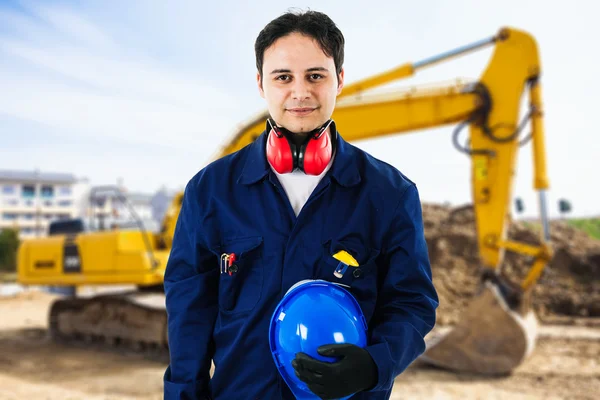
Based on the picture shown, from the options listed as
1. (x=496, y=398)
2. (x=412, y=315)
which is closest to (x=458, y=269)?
(x=496, y=398)

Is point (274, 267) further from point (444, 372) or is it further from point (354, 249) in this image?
point (444, 372)

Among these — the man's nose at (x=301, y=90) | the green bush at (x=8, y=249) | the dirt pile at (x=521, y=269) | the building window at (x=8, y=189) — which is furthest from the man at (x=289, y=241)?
the building window at (x=8, y=189)

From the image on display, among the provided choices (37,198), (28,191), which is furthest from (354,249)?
(28,191)

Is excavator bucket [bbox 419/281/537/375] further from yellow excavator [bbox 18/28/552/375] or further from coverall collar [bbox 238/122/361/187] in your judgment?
coverall collar [bbox 238/122/361/187]

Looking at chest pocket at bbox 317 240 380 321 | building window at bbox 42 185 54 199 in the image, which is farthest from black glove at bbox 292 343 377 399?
building window at bbox 42 185 54 199

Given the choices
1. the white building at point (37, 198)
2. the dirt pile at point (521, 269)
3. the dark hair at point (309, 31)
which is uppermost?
the dark hair at point (309, 31)

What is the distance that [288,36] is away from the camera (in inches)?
56.1

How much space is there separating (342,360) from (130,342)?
7547mm

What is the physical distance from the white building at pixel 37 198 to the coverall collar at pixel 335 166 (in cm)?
3283

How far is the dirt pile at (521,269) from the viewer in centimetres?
1140

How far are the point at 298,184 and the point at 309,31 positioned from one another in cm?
42

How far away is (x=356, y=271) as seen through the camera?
138 cm

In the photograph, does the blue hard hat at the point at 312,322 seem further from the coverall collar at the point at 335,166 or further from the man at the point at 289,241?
the coverall collar at the point at 335,166

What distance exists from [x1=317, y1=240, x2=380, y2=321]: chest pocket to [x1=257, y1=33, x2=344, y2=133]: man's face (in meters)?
0.34
